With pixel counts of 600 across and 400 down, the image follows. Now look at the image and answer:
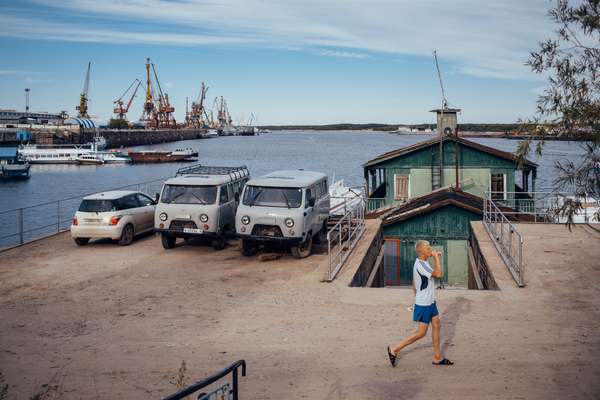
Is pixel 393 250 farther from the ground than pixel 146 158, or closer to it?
closer to it

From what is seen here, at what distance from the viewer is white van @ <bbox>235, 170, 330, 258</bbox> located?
46.8 ft

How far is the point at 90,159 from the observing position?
94.1m

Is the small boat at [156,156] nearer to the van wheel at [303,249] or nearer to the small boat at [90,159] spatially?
the small boat at [90,159]

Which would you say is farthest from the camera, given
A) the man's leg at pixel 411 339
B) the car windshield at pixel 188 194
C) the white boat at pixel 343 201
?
the white boat at pixel 343 201

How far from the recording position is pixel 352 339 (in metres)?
8.90

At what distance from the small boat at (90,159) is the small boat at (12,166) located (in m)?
20.1

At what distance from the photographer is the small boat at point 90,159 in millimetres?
93938

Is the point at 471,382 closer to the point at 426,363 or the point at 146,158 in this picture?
the point at 426,363

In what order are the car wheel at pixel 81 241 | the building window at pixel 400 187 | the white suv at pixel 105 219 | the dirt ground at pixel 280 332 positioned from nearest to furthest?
the dirt ground at pixel 280 332 → the white suv at pixel 105 219 → the car wheel at pixel 81 241 → the building window at pixel 400 187

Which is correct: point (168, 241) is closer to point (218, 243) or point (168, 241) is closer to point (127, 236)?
→ point (218, 243)

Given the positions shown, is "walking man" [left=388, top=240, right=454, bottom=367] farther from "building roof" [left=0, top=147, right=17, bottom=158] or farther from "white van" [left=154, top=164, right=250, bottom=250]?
"building roof" [left=0, top=147, right=17, bottom=158]

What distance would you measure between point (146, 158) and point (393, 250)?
85.2 m

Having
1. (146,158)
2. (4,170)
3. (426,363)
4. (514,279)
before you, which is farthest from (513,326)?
(146,158)

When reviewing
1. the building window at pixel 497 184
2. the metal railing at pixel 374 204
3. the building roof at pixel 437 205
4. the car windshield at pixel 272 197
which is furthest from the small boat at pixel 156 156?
the car windshield at pixel 272 197
